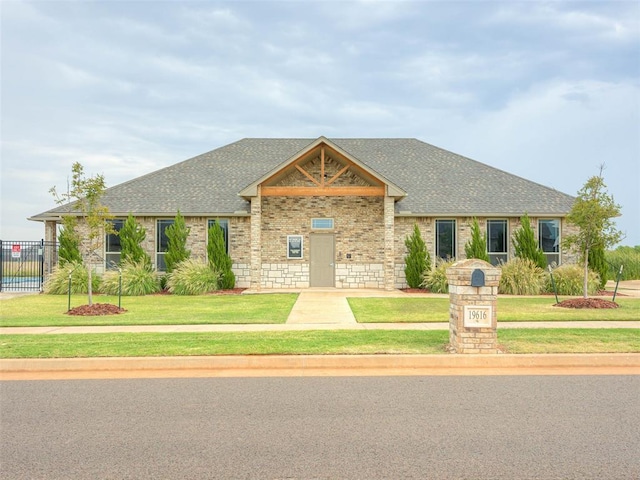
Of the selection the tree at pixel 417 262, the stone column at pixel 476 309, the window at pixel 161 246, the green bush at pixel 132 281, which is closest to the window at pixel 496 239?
the tree at pixel 417 262

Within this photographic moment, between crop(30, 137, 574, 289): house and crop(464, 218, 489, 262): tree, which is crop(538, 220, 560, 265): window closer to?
crop(30, 137, 574, 289): house

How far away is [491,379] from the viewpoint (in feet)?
24.2

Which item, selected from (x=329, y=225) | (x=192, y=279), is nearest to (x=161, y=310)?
(x=192, y=279)

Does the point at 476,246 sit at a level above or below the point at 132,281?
above

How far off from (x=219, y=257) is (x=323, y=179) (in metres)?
5.47

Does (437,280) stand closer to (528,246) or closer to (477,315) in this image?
(528,246)

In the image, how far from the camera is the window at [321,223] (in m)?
22.5

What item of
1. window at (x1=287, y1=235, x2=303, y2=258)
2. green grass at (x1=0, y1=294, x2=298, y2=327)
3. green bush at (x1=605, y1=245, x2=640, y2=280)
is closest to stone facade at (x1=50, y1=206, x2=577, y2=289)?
window at (x1=287, y1=235, x2=303, y2=258)

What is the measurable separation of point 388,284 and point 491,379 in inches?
531

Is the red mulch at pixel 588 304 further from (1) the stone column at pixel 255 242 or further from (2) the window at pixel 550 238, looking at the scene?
(1) the stone column at pixel 255 242

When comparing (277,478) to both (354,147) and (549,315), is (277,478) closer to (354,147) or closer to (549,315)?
→ (549,315)

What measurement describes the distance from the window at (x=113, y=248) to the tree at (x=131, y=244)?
92 cm

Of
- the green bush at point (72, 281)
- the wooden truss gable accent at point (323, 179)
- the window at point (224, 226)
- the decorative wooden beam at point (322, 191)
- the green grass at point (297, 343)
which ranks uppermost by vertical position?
the wooden truss gable accent at point (323, 179)

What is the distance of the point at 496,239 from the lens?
74.1ft
